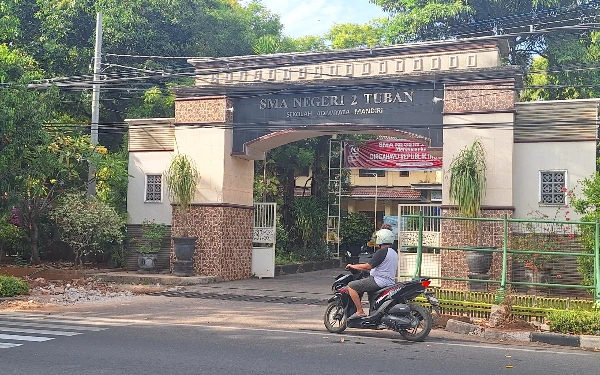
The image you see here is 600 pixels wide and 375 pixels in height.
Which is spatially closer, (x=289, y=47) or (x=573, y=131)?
(x=573, y=131)

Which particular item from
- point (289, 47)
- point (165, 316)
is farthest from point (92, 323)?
point (289, 47)

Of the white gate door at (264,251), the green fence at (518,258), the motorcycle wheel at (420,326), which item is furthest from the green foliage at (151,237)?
the motorcycle wheel at (420,326)

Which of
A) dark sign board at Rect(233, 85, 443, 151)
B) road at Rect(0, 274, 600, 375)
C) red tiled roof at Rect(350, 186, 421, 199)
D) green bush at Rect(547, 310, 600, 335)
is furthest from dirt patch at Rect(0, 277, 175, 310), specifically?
red tiled roof at Rect(350, 186, 421, 199)

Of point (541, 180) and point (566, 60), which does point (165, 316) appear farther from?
point (566, 60)

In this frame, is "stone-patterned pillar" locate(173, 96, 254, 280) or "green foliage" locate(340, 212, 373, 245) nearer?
"stone-patterned pillar" locate(173, 96, 254, 280)

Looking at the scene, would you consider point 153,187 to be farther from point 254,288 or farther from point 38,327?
point 38,327

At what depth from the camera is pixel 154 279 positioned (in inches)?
754

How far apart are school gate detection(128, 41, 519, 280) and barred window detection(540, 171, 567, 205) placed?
0.98 m

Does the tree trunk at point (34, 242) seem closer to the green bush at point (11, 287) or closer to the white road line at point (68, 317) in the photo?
the green bush at point (11, 287)

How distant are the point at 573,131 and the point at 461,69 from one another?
314 cm

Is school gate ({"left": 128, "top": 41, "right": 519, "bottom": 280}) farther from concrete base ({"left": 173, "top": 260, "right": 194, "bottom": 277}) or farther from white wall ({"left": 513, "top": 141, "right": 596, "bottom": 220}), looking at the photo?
white wall ({"left": 513, "top": 141, "right": 596, "bottom": 220})

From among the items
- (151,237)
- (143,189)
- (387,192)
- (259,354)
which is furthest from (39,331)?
(387,192)

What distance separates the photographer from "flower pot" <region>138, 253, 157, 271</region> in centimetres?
2070

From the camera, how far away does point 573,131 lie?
1736 centimetres
